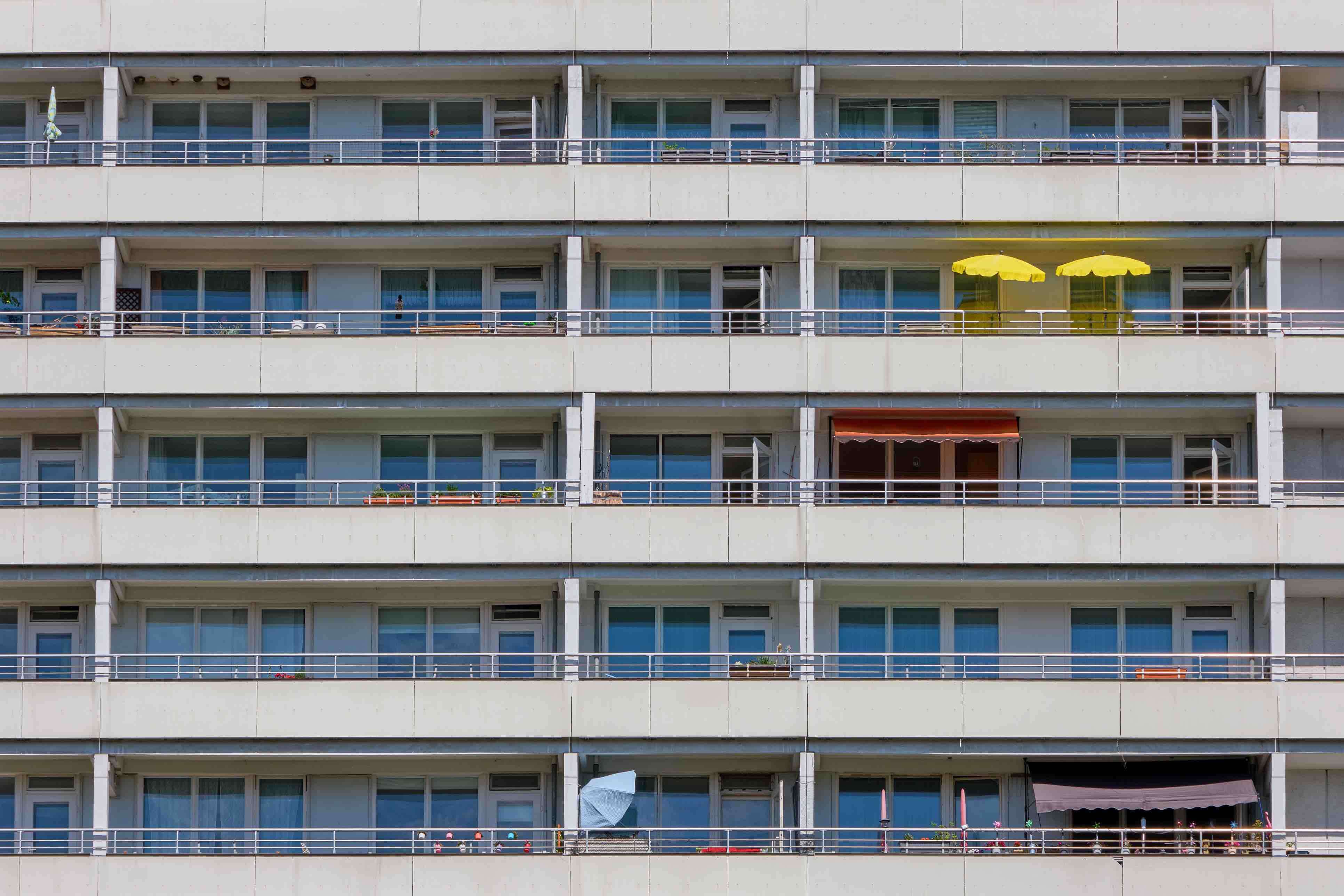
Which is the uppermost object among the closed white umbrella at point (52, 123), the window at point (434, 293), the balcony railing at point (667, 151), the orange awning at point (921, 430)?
the closed white umbrella at point (52, 123)

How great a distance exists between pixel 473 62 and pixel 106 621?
1231cm

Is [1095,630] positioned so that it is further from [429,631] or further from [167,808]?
[167,808]

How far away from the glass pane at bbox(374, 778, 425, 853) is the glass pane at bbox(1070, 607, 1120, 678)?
12.4m

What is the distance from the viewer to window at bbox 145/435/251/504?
43.0 metres

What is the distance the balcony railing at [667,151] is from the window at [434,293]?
2.12 m

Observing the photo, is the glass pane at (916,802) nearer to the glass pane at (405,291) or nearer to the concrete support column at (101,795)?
the glass pane at (405,291)

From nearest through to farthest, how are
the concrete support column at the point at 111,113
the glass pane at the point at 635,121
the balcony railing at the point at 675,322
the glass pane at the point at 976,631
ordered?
the glass pane at the point at 976,631 → the balcony railing at the point at 675,322 → the concrete support column at the point at 111,113 → the glass pane at the point at 635,121

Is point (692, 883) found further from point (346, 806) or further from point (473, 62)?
point (473, 62)

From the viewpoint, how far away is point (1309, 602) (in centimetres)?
4203

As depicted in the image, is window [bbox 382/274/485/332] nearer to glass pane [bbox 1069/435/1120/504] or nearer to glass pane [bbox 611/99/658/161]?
glass pane [bbox 611/99/658/161]

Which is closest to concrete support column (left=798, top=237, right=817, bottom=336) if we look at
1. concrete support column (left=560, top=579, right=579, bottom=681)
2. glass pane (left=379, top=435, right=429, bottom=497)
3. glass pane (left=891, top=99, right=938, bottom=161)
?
glass pane (left=891, top=99, right=938, bottom=161)

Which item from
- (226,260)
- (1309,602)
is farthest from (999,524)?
(226,260)

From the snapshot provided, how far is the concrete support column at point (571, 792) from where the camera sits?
4006cm

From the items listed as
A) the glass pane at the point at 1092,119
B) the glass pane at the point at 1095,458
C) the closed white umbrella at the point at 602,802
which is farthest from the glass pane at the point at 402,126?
the glass pane at the point at 1095,458
